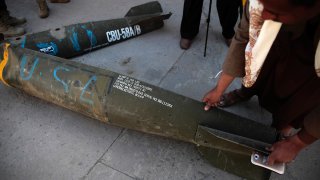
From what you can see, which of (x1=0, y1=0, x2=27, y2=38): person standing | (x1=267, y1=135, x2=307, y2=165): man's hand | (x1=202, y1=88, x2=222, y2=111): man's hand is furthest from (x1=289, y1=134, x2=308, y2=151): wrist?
(x1=0, y1=0, x2=27, y2=38): person standing

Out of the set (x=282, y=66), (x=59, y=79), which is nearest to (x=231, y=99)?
(x=282, y=66)

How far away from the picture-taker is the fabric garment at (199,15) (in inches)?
77.6

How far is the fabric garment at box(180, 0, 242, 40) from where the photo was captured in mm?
1971

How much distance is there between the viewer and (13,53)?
1632 mm

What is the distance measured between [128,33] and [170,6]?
0.60 meters

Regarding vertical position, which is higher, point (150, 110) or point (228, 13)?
point (228, 13)

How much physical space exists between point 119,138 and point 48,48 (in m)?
0.80

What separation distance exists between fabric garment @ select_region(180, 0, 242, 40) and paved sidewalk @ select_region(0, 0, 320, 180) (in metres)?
0.11

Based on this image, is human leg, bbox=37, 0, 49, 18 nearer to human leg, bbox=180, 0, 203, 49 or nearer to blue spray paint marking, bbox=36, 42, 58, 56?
blue spray paint marking, bbox=36, 42, 58, 56

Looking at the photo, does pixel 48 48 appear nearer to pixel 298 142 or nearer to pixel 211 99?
pixel 211 99

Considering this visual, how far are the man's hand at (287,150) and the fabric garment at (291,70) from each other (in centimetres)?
7

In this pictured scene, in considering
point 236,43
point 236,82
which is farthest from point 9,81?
point 236,82

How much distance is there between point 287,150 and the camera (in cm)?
113

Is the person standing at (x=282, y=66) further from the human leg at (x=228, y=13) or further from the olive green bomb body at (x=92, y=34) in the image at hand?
the olive green bomb body at (x=92, y=34)
